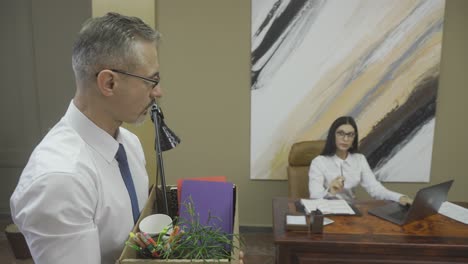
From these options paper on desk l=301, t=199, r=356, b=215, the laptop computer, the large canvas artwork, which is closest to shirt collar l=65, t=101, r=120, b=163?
paper on desk l=301, t=199, r=356, b=215

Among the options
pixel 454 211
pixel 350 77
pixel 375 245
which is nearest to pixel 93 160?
pixel 375 245

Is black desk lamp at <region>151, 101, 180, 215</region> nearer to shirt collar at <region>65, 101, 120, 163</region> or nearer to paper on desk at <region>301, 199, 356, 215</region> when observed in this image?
shirt collar at <region>65, 101, 120, 163</region>

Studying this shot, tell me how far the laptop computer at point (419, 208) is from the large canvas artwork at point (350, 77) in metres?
1.25

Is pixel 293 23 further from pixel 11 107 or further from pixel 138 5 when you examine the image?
pixel 11 107

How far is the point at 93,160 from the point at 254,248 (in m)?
2.42

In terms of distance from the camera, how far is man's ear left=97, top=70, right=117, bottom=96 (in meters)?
0.92

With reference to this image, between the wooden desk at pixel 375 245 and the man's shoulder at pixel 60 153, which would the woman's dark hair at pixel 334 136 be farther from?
the man's shoulder at pixel 60 153

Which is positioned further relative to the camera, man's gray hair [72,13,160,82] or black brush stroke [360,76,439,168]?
black brush stroke [360,76,439,168]

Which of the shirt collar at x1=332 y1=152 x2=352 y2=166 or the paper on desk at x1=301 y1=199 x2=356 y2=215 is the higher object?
the shirt collar at x1=332 y1=152 x2=352 y2=166

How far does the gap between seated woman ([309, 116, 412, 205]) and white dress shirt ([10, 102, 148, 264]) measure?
1.75m

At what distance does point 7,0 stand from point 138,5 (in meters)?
1.48

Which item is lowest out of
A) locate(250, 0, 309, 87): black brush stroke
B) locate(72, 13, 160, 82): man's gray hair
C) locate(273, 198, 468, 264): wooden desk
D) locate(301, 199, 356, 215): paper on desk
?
locate(273, 198, 468, 264): wooden desk

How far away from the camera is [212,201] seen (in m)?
1.03

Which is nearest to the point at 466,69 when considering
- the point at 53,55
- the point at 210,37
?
the point at 210,37
